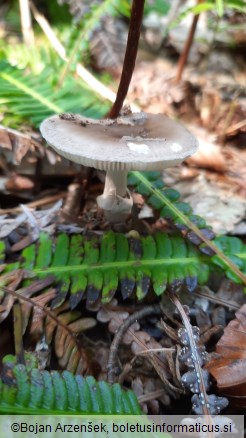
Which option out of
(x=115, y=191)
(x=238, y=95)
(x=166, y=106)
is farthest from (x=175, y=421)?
(x=238, y=95)

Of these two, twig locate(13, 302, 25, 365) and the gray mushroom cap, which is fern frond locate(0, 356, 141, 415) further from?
the gray mushroom cap

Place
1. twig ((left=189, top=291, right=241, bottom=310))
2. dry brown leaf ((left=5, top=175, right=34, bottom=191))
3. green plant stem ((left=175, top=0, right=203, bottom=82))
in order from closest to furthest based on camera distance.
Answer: twig ((left=189, top=291, right=241, bottom=310)) → dry brown leaf ((left=5, top=175, right=34, bottom=191)) → green plant stem ((left=175, top=0, right=203, bottom=82))

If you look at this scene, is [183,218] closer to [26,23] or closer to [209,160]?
[209,160]

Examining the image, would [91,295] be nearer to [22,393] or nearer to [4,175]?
[22,393]

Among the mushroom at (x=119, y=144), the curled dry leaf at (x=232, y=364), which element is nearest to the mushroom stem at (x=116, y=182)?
the mushroom at (x=119, y=144)

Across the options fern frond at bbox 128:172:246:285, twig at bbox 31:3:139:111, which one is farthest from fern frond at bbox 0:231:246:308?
twig at bbox 31:3:139:111

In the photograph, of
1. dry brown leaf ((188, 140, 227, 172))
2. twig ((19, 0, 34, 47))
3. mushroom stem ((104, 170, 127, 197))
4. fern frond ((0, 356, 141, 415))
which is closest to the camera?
fern frond ((0, 356, 141, 415))
